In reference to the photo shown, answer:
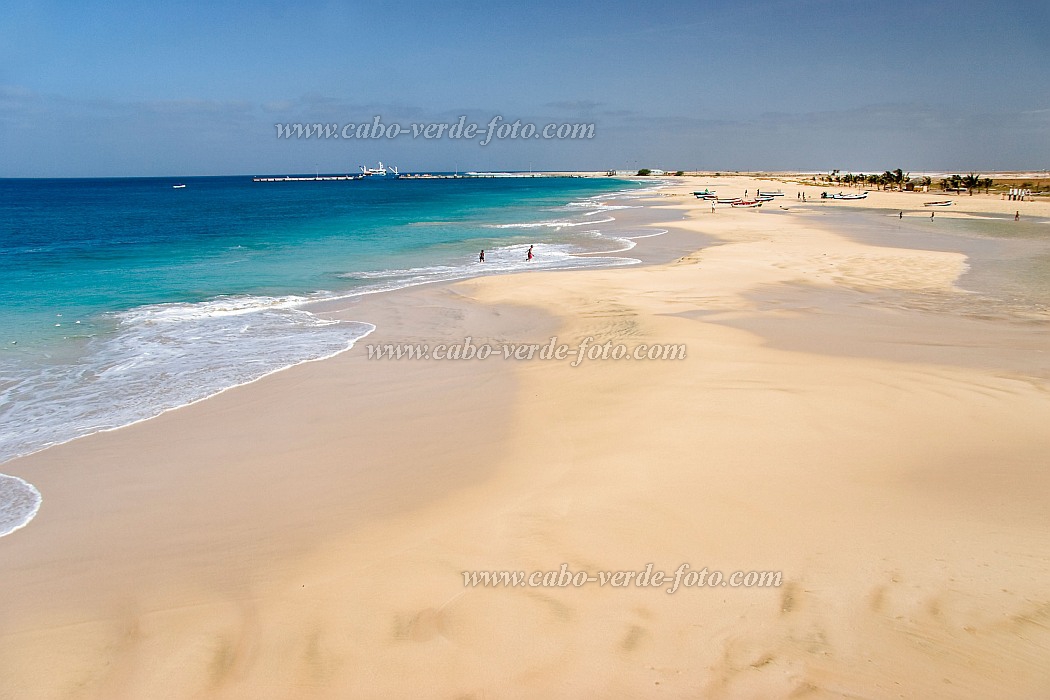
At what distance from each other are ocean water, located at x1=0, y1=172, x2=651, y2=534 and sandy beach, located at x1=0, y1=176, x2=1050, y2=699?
4.84 ft

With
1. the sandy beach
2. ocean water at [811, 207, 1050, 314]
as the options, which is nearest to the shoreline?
the sandy beach

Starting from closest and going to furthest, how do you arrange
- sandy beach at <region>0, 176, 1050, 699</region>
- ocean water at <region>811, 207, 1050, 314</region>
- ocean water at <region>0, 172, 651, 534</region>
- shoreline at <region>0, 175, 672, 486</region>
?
sandy beach at <region>0, 176, 1050, 699</region>, shoreline at <region>0, 175, 672, 486</region>, ocean water at <region>0, 172, 651, 534</region>, ocean water at <region>811, 207, 1050, 314</region>

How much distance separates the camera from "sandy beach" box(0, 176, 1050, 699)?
495 cm

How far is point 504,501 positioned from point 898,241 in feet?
108

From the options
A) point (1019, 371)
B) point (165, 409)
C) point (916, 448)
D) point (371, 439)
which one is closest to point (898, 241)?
point (1019, 371)

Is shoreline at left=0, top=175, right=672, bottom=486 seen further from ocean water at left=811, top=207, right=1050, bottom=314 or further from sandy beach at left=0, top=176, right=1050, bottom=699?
ocean water at left=811, top=207, right=1050, bottom=314

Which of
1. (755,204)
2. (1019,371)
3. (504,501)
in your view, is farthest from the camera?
(755,204)

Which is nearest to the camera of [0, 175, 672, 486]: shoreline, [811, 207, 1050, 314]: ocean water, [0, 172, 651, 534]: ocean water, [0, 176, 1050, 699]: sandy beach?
[0, 176, 1050, 699]: sandy beach

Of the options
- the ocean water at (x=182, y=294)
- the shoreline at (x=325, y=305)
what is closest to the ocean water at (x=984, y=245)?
the shoreline at (x=325, y=305)

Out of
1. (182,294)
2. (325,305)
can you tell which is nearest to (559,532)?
(325,305)

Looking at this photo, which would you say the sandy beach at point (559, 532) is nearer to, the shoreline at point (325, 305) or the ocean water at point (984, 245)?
the shoreline at point (325, 305)

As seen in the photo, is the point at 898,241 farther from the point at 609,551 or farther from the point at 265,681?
the point at 265,681

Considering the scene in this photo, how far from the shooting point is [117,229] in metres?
47.7

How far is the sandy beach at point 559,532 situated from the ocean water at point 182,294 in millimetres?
1474
